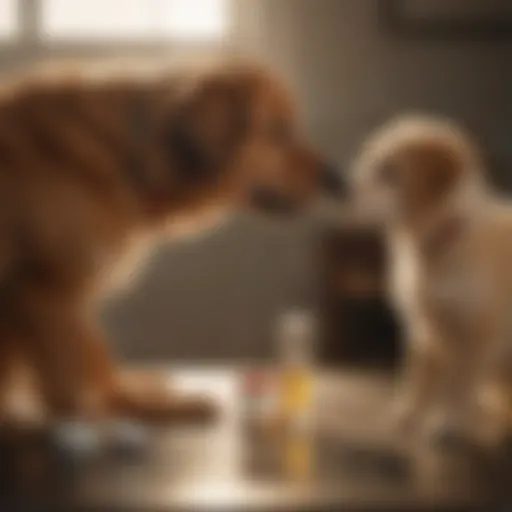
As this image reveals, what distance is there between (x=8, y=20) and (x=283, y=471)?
51 cm

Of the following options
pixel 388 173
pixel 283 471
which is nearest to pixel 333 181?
pixel 388 173

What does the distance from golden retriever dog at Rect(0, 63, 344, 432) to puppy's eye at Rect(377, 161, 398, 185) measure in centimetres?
8

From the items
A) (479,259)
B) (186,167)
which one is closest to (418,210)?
(479,259)

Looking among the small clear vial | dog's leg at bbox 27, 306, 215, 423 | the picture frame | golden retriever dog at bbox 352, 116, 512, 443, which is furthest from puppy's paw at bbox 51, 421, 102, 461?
the picture frame

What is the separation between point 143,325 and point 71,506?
0.88ft

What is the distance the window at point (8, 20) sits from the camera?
957 mm

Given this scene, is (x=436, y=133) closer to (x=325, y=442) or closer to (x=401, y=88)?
(x=401, y=88)

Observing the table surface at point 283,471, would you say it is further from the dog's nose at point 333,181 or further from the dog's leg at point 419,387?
the dog's nose at point 333,181

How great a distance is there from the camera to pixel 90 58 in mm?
946

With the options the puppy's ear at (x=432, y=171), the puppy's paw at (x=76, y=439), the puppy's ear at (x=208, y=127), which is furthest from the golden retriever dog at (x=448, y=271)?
the puppy's paw at (x=76, y=439)

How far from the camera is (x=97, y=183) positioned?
880mm

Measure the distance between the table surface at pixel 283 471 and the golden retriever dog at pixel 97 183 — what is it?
72 millimetres

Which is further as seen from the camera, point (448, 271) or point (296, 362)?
point (296, 362)

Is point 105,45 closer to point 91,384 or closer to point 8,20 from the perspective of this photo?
point 8,20
